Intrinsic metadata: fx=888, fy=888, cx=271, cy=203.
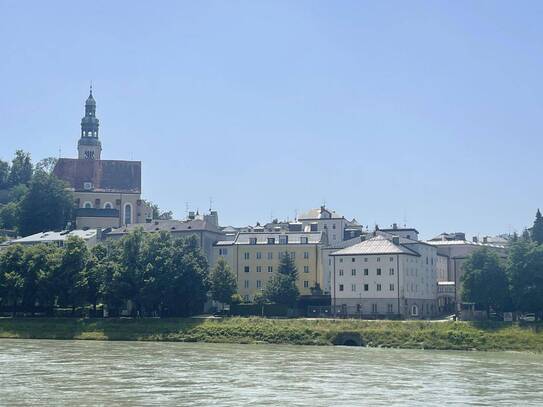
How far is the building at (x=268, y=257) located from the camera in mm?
119750

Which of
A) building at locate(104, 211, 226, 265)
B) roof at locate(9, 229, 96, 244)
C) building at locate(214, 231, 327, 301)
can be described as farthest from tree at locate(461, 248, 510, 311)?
roof at locate(9, 229, 96, 244)

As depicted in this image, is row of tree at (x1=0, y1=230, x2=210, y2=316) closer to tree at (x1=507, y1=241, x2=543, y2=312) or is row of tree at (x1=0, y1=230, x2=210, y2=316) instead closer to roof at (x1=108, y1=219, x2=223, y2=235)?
roof at (x1=108, y1=219, x2=223, y2=235)

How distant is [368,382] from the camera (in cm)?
5241

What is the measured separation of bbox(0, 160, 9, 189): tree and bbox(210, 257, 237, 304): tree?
87931 millimetres

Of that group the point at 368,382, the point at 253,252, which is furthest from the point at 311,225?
the point at 368,382

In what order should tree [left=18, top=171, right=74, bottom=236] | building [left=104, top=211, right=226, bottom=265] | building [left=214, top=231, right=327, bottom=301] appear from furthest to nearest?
1. tree [left=18, top=171, right=74, bottom=236]
2. building [left=104, top=211, right=226, bottom=265]
3. building [left=214, top=231, right=327, bottom=301]

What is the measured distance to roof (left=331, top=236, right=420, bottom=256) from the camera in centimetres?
10319

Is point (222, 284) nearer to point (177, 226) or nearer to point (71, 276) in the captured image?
point (71, 276)

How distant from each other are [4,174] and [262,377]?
140 meters

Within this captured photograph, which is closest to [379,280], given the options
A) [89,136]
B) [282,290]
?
[282,290]

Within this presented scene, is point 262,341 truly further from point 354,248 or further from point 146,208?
point 146,208

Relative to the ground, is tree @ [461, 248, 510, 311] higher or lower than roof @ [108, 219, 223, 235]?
lower

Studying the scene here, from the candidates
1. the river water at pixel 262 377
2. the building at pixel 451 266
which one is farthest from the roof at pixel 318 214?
the river water at pixel 262 377

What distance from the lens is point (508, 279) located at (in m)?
93.5
